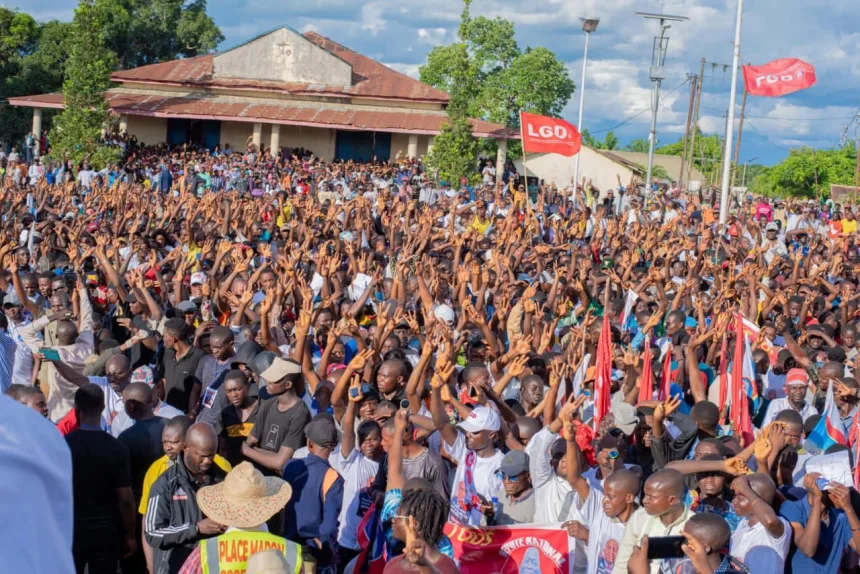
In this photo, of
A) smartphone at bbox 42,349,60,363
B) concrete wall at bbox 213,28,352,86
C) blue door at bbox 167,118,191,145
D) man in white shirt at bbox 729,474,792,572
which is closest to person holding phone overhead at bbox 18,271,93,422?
smartphone at bbox 42,349,60,363

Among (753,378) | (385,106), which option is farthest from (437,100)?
(753,378)

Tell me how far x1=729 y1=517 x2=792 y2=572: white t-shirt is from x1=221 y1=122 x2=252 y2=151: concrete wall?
3021 cm

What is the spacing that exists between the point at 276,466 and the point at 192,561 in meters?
1.62

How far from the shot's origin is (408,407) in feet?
17.6

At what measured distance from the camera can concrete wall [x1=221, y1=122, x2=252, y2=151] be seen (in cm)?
3294

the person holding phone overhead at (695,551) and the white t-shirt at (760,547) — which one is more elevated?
the person holding phone overhead at (695,551)

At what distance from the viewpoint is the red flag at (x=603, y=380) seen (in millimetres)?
6324

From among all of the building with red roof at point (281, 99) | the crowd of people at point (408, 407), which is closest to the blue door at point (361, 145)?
the building with red roof at point (281, 99)

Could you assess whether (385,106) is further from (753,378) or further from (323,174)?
(753,378)

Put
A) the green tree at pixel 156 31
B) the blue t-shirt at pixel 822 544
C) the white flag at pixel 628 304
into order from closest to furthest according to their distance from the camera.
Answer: the blue t-shirt at pixel 822 544 → the white flag at pixel 628 304 → the green tree at pixel 156 31

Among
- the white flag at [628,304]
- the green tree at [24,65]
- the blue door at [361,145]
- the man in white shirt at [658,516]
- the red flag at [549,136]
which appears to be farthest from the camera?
the green tree at [24,65]

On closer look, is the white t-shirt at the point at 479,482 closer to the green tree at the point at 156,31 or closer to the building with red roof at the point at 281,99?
the building with red roof at the point at 281,99

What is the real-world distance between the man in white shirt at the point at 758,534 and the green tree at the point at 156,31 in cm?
4319

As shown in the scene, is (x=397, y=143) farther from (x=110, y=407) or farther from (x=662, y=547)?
(x=662, y=547)
